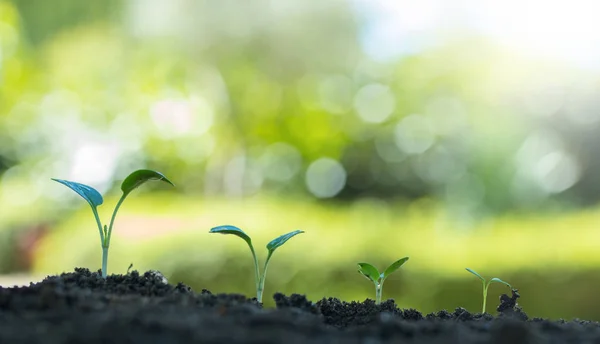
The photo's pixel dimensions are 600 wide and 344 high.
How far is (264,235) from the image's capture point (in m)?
3.92

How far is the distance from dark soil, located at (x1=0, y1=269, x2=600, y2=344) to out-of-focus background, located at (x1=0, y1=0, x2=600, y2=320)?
9.23 ft

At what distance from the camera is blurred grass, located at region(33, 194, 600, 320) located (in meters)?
3.48

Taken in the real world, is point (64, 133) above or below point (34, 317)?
above

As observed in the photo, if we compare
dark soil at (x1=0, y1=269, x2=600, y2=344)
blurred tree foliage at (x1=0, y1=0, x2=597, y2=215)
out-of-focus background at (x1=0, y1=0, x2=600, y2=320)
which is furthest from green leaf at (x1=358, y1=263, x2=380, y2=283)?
blurred tree foliage at (x1=0, y1=0, x2=597, y2=215)

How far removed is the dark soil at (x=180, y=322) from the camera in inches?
23.8

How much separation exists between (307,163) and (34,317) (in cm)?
429

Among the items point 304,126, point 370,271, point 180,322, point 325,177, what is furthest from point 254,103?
point 180,322

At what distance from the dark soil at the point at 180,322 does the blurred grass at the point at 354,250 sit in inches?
101

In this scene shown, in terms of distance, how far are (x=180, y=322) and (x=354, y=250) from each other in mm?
3129

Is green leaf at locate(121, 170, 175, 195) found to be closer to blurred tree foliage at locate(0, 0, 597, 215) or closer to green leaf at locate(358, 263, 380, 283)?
green leaf at locate(358, 263, 380, 283)

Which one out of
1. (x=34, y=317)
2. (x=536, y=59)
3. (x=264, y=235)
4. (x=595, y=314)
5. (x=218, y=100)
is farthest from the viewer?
(x=218, y=100)

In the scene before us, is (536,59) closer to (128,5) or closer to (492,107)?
(492,107)

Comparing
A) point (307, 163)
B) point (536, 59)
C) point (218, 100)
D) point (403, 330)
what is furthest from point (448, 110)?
point (403, 330)

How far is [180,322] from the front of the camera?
654 mm
